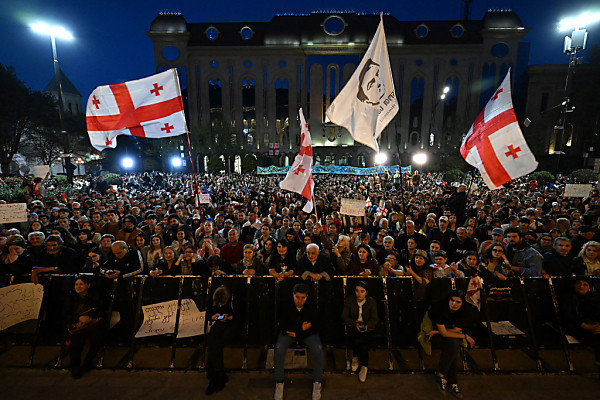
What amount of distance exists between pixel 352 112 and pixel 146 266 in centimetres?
540

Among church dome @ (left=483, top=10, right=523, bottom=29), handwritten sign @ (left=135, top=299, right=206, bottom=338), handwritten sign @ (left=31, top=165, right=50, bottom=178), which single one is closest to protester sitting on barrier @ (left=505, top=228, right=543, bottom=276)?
handwritten sign @ (left=135, top=299, right=206, bottom=338)

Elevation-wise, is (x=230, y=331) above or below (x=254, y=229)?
below

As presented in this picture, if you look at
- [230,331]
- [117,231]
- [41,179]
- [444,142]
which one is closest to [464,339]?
[230,331]

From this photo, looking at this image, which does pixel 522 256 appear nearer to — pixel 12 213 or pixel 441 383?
pixel 441 383

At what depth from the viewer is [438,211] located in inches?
472

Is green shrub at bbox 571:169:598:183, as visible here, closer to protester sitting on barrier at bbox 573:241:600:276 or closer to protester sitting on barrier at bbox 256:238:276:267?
protester sitting on barrier at bbox 573:241:600:276

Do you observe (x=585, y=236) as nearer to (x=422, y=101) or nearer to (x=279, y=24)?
(x=422, y=101)

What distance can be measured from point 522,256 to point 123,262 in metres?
7.09

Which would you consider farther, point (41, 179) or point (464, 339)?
point (41, 179)

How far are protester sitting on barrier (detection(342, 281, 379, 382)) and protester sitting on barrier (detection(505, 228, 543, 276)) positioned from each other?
272cm

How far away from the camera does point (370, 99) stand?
6.11 m

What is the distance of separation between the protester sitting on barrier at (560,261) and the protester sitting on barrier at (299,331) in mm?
3961

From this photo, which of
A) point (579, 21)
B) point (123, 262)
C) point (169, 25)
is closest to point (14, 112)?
point (169, 25)

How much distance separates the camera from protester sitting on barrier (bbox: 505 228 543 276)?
4793 millimetres
